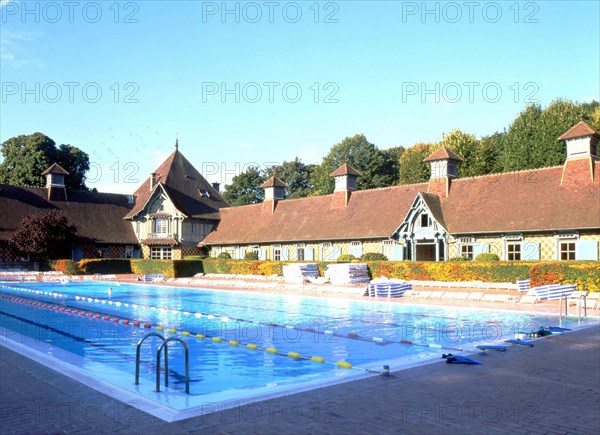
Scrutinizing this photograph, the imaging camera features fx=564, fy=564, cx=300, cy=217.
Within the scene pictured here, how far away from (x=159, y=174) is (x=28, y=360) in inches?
1903

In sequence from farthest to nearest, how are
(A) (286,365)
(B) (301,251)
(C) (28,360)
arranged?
(B) (301,251) → (A) (286,365) → (C) (28,360)

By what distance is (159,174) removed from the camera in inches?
2228

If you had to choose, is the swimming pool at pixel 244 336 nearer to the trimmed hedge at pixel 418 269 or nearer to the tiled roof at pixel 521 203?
the trimmed hedge at pixel 418 269

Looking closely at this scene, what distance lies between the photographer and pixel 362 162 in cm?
6688

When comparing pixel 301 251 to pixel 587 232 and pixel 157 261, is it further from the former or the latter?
pixel 587 232

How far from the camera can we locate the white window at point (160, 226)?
2028 inches

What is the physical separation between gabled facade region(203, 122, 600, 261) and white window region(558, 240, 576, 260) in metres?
0.05

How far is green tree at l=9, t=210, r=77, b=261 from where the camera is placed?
43.5 meters

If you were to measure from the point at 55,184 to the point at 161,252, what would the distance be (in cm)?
1162

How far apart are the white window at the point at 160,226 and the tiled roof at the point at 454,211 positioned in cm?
456

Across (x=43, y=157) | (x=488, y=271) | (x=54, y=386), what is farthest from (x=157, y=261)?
(x=54, y=386)

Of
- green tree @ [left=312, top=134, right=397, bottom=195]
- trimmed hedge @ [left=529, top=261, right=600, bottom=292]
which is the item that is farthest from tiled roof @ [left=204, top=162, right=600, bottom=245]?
green tree @ [left=312, top=134, right=397, bottom=195]

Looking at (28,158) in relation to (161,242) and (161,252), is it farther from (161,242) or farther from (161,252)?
(161,242)

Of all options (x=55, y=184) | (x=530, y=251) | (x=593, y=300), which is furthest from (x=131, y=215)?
(x=593, y=300)
